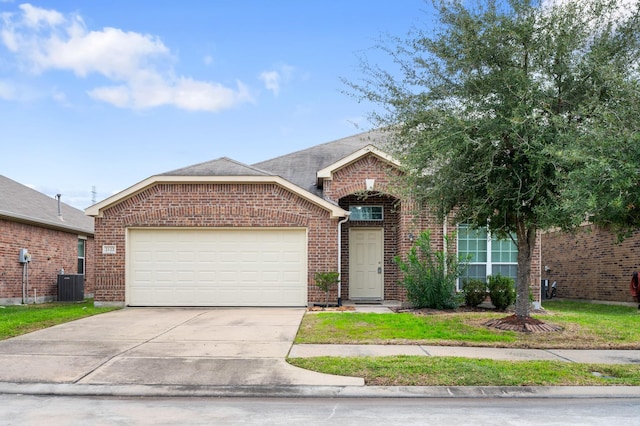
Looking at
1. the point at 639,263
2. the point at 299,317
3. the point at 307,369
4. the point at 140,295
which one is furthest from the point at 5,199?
the point at 639,263

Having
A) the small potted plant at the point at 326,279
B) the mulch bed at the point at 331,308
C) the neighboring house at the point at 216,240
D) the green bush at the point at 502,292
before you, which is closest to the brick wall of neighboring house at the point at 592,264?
the green bush at the point at 502,292

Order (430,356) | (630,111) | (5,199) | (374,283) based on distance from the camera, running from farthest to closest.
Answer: (5,199) < (374,283) < (630,111) < (430,356)

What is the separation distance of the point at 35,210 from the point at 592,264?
19923mm

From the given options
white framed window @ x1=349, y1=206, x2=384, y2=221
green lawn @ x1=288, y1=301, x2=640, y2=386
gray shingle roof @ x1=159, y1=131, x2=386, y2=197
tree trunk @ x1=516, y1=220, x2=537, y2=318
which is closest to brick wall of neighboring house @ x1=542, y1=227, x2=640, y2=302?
white framed window @ x1=349, y1=206, x2=384, y2=221

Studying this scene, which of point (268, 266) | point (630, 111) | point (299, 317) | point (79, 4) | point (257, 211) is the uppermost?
point (79, 4)

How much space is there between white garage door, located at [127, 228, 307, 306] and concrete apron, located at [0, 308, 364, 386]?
8.84 feet

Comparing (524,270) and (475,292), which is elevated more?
(524,270)

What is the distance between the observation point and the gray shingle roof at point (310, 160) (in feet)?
62.2

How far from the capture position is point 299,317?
13.2m

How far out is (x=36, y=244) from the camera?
19.6 meters

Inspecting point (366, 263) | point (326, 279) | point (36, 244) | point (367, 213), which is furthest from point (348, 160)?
point (36, 244)

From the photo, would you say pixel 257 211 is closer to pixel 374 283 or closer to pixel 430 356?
pixel 374 283

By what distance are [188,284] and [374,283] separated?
219 inches

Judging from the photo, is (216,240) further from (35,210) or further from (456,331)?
(35,210)
